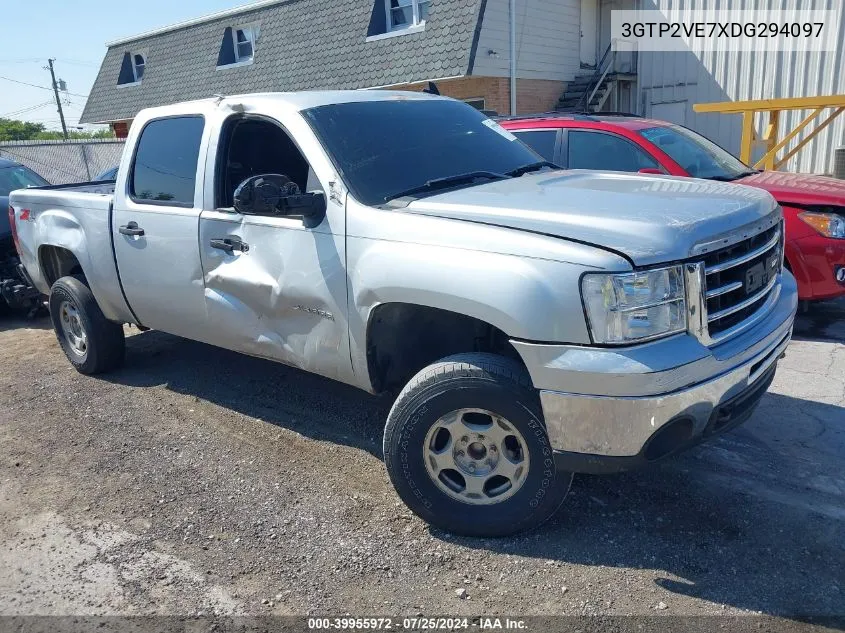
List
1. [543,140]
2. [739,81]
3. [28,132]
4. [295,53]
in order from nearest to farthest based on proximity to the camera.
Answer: [543,140] → [739,81] → [295,53] → [28,132]

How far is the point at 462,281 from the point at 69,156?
76.9ft

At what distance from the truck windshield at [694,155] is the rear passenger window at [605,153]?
0.18 meters

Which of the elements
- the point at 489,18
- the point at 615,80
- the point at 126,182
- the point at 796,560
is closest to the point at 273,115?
the point at 126,182

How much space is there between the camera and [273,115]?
12.9 feet

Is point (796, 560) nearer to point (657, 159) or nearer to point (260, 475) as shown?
point (260, 475)

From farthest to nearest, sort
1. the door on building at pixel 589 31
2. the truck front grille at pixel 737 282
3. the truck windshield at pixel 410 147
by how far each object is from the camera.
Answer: the door on building at pixel 589 31
the truck windshield at pixel 410 147
the truck front grille at pixel 737 282

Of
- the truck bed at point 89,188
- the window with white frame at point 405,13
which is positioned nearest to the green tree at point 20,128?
the window with white frame at point 405,13

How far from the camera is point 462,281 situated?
2979 millimetres

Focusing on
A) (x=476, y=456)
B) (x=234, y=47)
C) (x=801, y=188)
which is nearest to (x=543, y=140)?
(x=801, y=188)

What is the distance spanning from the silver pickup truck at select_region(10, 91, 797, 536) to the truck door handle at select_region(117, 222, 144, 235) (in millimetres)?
27

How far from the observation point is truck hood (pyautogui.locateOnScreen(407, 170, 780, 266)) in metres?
2.79

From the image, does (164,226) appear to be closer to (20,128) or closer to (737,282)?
(737,282)

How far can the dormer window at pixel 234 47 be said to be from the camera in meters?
20.9

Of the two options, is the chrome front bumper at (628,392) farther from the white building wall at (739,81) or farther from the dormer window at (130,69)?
the dormer window at (130,69)
